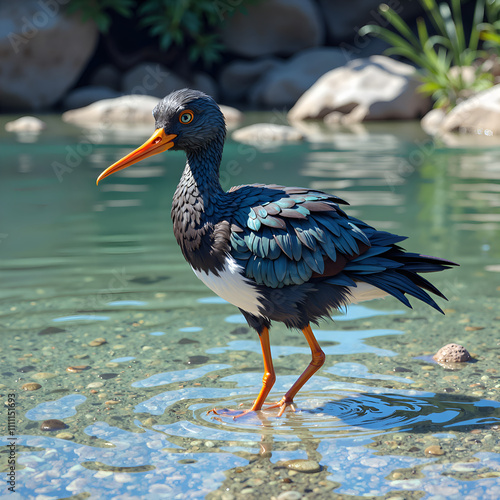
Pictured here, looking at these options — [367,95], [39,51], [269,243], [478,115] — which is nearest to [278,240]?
[269,243]

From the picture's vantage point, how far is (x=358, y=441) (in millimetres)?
3342

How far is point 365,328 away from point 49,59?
47.8ft

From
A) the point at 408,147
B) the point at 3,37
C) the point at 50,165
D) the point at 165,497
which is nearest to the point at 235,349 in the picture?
the point at 165,497

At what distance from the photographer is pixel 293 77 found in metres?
18.0

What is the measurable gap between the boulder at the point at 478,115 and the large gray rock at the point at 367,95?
2.10 m

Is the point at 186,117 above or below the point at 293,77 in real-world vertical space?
below

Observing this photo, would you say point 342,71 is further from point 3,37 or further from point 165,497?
point 165,497

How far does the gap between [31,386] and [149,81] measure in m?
14.8

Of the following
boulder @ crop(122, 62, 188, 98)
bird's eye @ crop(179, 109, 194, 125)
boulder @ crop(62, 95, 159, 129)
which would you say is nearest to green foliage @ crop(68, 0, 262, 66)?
boulder @ crop(122, 62, 188, 98)

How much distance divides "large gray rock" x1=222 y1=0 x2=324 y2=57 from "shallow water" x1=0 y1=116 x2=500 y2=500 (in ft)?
40.4

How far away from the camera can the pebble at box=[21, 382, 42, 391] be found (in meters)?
3.92

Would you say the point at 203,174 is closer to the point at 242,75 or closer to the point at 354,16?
the point at 242,75

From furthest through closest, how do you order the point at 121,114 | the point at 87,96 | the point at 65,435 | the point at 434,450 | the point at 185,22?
the point at 185,22
the point at 87,96
the point at 121,114
the point at 65,435
the point at 434,450

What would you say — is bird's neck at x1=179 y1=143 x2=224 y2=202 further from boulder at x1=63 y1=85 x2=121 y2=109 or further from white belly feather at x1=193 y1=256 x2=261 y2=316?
boulder at x1=63 y1=85 x2=121 y2=109
